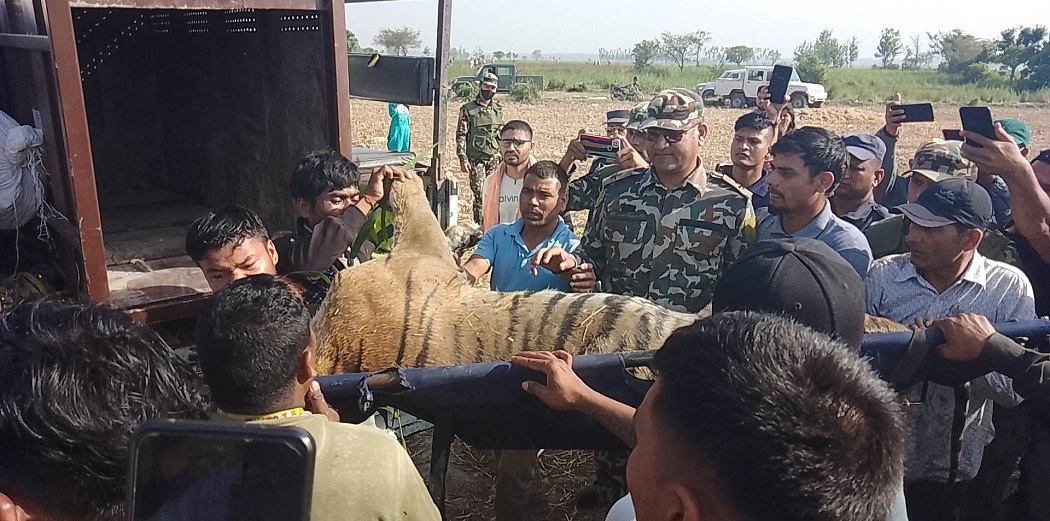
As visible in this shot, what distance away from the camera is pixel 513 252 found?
3.94m

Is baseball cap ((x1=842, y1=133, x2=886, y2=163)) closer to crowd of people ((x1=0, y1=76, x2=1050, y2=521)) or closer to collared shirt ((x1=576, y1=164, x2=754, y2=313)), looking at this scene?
crowd of people ((x1=0, y1=76, x2=1050, y2=521))

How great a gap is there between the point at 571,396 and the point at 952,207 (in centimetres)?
196

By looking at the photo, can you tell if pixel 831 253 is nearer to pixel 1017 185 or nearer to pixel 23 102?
pixel 1017 185

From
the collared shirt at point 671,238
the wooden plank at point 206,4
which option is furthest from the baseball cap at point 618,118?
the wooden plank at point 206,4

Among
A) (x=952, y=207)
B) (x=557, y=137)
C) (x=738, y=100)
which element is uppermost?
(x=952, y=207)

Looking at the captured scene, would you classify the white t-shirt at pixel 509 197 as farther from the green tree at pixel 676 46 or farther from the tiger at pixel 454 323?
the green tree at pixel 676 46

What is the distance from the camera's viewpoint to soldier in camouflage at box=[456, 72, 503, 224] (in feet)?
36.4

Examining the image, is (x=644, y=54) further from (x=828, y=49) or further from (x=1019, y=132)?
(x=1019, y=132)

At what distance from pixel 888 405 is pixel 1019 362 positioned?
47.2 inches

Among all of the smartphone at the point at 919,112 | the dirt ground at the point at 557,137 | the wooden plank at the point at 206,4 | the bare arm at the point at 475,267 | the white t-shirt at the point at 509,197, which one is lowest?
the dirt ground at the point at 557,137

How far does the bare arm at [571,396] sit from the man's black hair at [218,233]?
1.62m

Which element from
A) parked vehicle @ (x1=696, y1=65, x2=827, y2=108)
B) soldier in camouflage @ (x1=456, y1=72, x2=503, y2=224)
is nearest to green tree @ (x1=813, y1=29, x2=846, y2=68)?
parked vehicle @ (x1=696, y1=65, x2=827, y2=108)

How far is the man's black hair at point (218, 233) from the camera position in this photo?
9.51ft

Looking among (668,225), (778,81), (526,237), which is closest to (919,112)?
(778,81)
